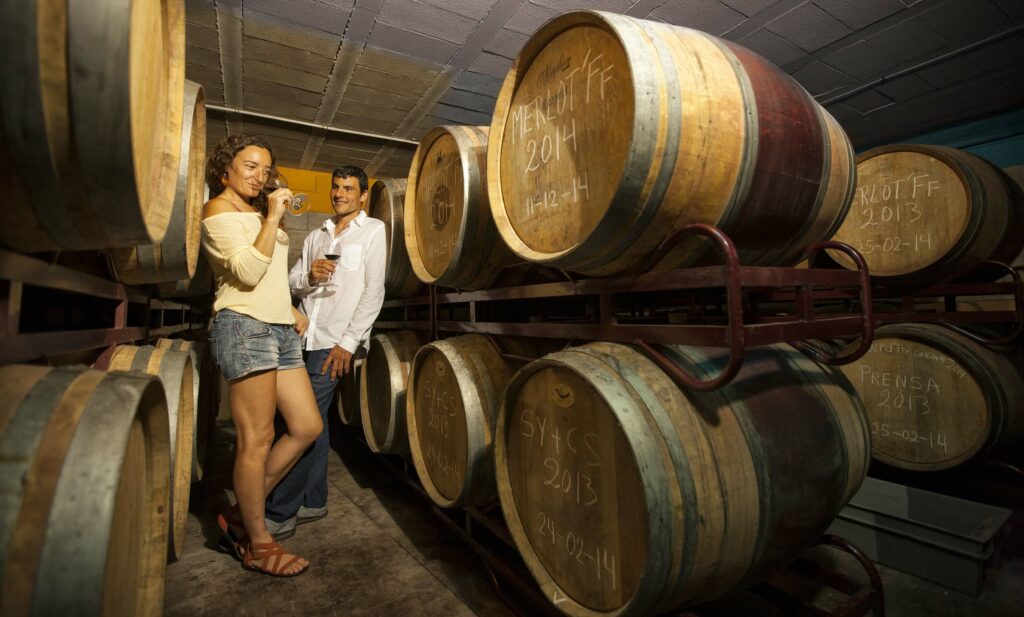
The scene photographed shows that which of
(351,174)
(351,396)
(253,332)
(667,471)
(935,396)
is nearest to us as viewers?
(667,471)

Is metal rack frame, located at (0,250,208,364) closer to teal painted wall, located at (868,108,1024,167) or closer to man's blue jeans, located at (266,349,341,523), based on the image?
man's blue jeans, located at (266,349,341,523)

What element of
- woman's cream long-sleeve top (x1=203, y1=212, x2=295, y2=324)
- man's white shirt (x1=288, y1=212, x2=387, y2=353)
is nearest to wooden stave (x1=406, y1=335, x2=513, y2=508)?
man's white shirt (x1=288, y1=212, x2=387, y2=353)

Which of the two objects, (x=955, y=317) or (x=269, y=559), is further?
(x=955, y=317)

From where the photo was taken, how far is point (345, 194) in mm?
3277

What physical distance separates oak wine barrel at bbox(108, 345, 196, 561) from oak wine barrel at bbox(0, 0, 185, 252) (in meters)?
1.00

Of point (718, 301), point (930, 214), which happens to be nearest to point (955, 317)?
point (930, 214)

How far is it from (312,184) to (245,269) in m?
5.92

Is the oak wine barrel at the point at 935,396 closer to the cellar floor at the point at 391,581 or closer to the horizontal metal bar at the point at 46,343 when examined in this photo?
the cellar floor at the point at 391,581

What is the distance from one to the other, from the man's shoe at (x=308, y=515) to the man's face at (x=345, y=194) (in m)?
2.05

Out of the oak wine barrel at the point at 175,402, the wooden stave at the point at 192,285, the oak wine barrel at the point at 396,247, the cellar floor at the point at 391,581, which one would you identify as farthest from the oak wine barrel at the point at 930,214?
the wooden stave at the point at 192,285

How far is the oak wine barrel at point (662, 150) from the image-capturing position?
1.31 meters

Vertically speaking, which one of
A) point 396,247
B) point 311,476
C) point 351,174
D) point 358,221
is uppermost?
point 351,174

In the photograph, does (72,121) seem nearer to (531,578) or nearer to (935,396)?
(531,578)

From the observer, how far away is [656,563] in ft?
4.08
